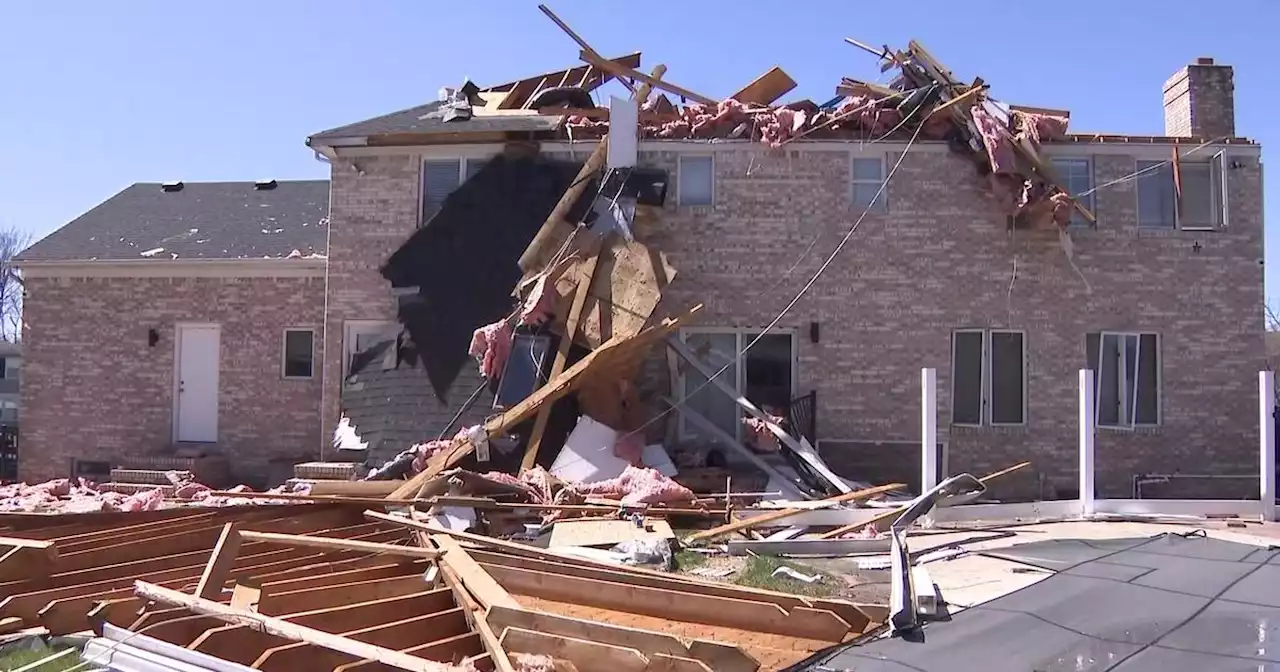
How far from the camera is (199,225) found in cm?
1853

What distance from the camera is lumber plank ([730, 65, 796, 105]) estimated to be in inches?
Answer: 627

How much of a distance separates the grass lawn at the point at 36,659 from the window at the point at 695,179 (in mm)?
10683

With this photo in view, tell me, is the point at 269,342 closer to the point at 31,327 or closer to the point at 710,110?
the point at 31,327

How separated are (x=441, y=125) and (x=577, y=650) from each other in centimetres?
1199

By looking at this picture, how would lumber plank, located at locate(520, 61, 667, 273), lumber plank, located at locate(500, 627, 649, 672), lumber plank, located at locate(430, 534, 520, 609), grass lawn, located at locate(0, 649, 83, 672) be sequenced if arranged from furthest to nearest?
lumber plank, located at locate(520, 61, 667, 273)
lumber plank, located at locate(430, 534, 520, 609)
grass lawn, located at locate(0, 649, 83, 672)
lumber plank, located at locate(500, 627, 649, 672)

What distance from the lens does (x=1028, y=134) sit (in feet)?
47.5

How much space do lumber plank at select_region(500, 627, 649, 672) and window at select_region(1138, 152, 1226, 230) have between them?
1242 centimetres

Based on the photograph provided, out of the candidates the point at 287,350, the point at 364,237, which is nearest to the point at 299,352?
the point at 287,350

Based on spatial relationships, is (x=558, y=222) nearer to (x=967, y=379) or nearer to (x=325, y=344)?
(x=325, y=344)

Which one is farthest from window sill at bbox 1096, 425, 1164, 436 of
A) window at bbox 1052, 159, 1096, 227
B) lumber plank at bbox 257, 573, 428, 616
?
lumber plank at bbox 257, 573, 428, 616

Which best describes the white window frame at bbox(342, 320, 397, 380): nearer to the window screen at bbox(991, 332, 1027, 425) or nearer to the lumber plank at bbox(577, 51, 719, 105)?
the lumber plank at bbox(577, 51, 719, 105)

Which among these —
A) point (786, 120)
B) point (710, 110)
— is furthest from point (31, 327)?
point (786, 120)

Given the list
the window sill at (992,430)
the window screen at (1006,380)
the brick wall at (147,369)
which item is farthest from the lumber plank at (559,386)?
the window screen at (1006,380)

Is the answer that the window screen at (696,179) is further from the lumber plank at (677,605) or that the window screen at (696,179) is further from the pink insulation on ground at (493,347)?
the lumber plank at (677,605)
